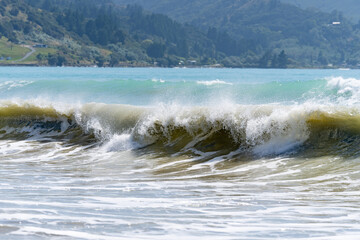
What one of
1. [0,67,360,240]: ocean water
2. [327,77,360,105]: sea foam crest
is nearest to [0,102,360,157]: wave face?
[0,67,360,240]: ocean water

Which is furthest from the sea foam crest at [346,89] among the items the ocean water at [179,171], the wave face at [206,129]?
the ocean water at [179,171]

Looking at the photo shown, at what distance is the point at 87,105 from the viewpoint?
66.4 feet

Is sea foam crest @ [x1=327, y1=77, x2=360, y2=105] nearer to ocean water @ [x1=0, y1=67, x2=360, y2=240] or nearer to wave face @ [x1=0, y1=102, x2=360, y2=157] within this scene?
wave face @ [x1=0, y1=102, x2=360, y2=157]

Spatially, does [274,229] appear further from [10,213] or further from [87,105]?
[87,105]

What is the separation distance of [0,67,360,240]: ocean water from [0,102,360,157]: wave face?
0.11 feet

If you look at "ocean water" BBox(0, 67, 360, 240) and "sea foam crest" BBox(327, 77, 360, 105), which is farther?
"sea foam crest" BBox(327, 77, 360, 105)

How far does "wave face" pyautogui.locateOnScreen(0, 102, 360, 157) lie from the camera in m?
13.5

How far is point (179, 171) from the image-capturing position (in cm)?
1241

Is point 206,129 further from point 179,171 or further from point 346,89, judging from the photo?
point 346,89

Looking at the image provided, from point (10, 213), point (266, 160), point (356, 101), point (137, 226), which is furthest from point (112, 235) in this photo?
point (356, 101)

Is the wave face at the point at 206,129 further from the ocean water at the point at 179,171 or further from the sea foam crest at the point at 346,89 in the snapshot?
the sea foam crest at the point at 346,89

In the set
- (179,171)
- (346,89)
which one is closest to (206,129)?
(179,171)

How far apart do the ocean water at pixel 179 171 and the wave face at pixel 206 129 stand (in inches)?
1.3

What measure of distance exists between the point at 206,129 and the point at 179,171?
11.2 feet
